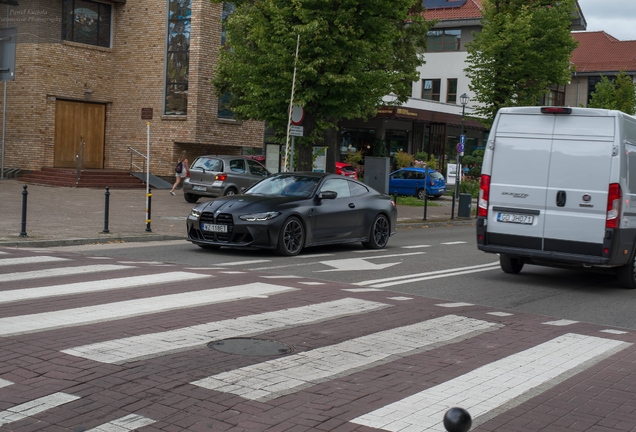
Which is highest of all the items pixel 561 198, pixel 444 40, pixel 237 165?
pixel 444 40

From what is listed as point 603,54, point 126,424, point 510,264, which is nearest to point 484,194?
point 510,264

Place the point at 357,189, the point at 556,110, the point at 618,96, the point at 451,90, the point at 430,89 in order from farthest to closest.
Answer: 1. the point at 430,89
2. the point at 451,90
3. the point at 618,96
4. the point at 357,189
5. the point at 556,110

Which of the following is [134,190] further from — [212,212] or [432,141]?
[432,141]

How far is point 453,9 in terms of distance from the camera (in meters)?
62.1

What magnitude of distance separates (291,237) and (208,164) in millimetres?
13863

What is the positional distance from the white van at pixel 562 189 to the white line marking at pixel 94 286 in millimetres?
4641

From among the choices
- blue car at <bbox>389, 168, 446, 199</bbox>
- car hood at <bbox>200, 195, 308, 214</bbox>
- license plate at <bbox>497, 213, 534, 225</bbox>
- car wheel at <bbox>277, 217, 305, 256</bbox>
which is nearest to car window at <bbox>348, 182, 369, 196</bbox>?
car hood at <bbox>200, 195, 308, 214</bbox>

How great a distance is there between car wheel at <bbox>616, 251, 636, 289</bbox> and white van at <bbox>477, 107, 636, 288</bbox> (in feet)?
0.05

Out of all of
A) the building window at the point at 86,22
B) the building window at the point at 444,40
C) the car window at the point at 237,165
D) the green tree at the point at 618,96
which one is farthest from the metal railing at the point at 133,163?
the green tree at the point at 618,96

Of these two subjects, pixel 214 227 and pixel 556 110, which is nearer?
pixel 556 110

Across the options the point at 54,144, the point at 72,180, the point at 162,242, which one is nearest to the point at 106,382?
the point at 162,242

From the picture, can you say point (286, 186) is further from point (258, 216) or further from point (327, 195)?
point (258, 216)

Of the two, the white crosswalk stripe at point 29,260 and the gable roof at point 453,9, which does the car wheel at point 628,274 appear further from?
the gable roof at point 453,9

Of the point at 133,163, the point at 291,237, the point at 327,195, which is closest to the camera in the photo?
the point at 291,237
